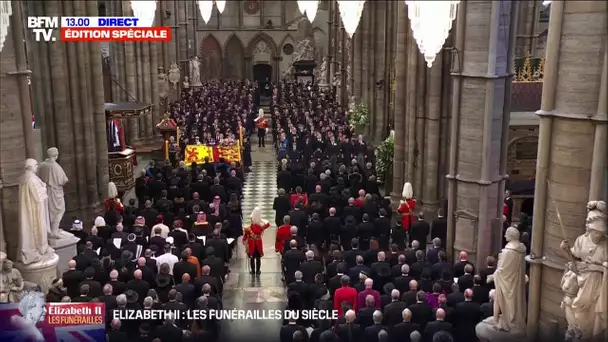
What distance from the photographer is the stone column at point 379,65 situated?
28.7 meters

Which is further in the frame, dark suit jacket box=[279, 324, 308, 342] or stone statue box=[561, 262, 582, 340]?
dark suit jacket box=[279, 324, 308, 342]

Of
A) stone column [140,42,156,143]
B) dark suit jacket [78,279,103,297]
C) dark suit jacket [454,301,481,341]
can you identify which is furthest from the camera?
stone column [140,42,156,143]

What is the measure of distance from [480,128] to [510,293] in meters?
6.19

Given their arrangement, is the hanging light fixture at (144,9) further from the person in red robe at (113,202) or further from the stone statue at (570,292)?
the stone statue at (570,292)

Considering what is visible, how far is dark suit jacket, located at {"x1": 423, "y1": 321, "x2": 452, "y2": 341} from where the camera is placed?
10680 mm

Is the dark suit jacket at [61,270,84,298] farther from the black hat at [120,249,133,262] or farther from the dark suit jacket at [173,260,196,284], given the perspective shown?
the dark suit jacket at [173,260,196,284]

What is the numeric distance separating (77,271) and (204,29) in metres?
39.3

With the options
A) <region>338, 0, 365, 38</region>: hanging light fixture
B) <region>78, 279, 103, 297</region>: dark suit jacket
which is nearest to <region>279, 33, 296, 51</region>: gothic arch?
<region>338, 0, 365, 38</region>: hanging light fixture

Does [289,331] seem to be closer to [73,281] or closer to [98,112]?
[73,281]

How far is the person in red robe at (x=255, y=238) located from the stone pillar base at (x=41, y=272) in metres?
4.44

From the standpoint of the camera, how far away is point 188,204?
17.9m

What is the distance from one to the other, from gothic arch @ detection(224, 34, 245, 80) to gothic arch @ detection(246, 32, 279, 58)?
54cm

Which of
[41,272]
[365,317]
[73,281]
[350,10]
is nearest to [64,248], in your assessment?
[41,272]

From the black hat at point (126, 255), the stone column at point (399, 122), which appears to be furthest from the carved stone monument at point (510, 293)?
the stone column at point (399, 122)
